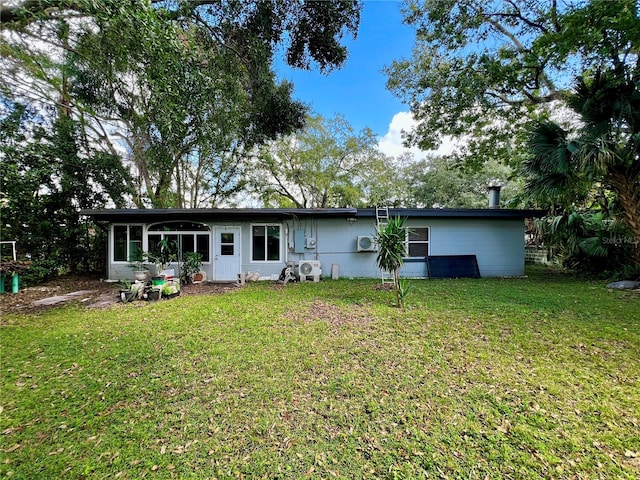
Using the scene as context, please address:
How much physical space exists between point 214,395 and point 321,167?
17.2 metres

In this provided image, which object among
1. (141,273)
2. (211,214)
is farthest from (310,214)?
(141,273)

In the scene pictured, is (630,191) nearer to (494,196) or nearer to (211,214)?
(494,196)

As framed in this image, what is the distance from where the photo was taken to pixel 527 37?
797 centimetres

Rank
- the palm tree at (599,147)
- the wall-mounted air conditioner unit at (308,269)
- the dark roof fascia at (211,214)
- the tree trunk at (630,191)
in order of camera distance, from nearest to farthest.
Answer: the palm tree at (599,147) < the tree trunk at (630,191) < the dark roof fascia at (211,214) < the wall-mounted air conditioner unit at (308,269)

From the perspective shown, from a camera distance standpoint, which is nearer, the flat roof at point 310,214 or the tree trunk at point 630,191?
the tree trunk at point 630,191

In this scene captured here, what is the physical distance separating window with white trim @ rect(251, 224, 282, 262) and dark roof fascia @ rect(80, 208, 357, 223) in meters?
0.36

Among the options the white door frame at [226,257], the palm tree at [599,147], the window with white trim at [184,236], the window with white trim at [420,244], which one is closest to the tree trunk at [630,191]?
the palm tree at [599,147]

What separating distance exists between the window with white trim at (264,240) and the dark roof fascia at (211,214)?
0.36 metres

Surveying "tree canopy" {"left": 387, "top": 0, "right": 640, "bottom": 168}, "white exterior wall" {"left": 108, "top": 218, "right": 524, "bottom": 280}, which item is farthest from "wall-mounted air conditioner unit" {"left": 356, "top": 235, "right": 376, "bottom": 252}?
"tree canopy" {"left": 387, "top": 0, "right": 640, "bottom": 168}

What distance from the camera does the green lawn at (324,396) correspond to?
1.90 m

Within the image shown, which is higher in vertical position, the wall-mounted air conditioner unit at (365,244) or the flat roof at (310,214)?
the flat roof at (310,214)

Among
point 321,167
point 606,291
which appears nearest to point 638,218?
point 606,291

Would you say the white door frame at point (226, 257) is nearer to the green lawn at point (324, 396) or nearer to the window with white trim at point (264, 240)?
the window with white trim at point (264, 240)

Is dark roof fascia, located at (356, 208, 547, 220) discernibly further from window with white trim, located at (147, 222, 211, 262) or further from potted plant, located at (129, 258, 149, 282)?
potted plant, located at (129, 258, 149, 282)
